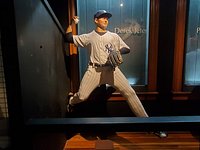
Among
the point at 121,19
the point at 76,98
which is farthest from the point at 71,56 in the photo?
the point at 121,19

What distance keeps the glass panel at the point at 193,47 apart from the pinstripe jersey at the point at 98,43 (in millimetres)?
1107

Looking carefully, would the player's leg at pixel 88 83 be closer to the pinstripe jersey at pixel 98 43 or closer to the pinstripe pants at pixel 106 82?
the pinstripe pants at pixel 106 82

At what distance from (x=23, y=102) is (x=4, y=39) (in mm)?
302

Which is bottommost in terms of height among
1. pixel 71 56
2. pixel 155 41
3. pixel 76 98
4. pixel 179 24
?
pixel 76 98

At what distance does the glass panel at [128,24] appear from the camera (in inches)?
117

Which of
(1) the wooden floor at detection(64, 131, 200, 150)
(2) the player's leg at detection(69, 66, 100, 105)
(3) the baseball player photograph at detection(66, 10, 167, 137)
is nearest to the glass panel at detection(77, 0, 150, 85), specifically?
(3) the baseball player photograph at detection(66, 10, 167, 137)

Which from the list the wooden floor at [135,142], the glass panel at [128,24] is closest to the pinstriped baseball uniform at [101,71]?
the wooden floor at [135,142]

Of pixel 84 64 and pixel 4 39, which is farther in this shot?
pixel 84 64

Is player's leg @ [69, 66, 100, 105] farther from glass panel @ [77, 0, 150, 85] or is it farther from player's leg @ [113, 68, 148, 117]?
glass panel @ [77, 0, 150, 85]

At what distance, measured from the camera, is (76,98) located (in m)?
2.70

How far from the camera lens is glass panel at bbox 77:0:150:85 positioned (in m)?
2.97

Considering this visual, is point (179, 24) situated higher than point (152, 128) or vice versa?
point (179, 24)

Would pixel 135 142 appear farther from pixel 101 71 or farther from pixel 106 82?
pixel 101 71

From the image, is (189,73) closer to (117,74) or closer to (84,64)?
(117,74)
